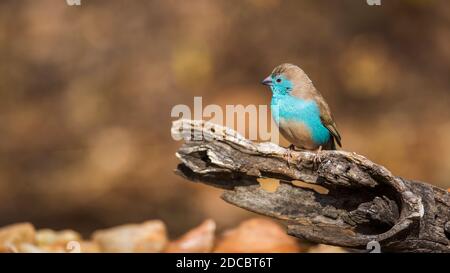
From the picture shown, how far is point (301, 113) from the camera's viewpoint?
3369 mm

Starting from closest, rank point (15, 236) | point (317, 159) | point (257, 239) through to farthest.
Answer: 1. point (317, 159)
2. point (257, 239)
3. point (15, 236)

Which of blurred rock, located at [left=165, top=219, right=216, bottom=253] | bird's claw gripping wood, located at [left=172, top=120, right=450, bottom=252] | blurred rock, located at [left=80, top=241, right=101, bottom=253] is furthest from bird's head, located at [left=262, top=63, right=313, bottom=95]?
blurred rock, located at [left=80, top=241, right=101, bottom=253]

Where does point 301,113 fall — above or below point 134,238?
above

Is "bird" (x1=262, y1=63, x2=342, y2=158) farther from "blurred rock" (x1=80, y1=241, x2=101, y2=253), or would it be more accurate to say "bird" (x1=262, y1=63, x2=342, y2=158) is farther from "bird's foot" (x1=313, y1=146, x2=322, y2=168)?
"blurred rock" (x1=80, y1=241, x2=101, y2=253)

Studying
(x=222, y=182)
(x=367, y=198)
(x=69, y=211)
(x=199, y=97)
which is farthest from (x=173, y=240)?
(x=367, y=198)

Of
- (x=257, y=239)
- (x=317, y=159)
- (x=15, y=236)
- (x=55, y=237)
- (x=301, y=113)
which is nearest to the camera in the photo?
(x=317, y=159)

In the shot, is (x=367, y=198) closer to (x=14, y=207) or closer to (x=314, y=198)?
(x=314, y=198)

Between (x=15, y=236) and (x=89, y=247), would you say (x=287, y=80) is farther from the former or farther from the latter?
(x=15, y=236)

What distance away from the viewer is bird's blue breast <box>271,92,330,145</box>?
336 cm

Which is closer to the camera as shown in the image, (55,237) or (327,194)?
(327,194)

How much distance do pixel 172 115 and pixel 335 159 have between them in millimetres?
2644

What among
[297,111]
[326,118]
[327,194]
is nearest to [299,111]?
[297,111]

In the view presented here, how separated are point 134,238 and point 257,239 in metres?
0.87

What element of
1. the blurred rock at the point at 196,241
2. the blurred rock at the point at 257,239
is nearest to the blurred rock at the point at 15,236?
the blurred rock at the point at 196,241
